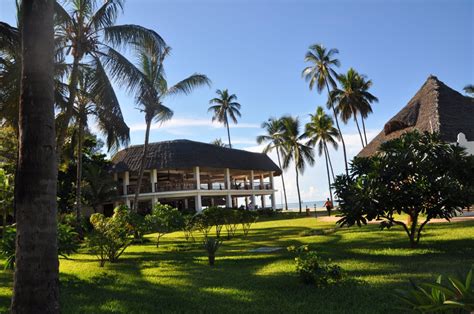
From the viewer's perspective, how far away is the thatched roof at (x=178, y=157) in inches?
1278

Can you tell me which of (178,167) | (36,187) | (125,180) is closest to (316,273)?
(36,187)

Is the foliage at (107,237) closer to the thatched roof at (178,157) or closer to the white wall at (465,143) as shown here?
the white wall at (465,143)

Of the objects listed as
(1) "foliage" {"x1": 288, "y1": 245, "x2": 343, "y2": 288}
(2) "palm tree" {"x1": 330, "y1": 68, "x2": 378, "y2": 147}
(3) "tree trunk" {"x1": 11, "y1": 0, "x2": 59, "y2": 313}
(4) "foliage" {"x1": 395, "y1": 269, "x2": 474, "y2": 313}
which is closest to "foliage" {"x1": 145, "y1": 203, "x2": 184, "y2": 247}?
(1) "foliage" {"x1": 288, "y1": 245, "x2": 343, "y2": 288}

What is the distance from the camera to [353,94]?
3856cm

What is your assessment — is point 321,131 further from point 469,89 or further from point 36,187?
point 36,187

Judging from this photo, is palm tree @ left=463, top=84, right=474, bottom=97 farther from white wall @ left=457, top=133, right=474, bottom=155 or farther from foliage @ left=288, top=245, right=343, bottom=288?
foliage @ left=288, top=245, right=343, bottom=288

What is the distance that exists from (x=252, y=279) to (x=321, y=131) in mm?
36328

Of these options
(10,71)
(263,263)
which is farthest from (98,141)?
(263,263)

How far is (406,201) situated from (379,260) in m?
1.52

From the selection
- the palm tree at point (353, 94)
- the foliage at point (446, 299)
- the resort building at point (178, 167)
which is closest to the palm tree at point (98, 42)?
the foliage at point (446, 299)

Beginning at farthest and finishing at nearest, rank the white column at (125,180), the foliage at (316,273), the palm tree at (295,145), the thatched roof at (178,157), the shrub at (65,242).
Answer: the palm tree at (295,145), the white column at (125,180), the thatched roof at (178,157), the shrub at (65,242), the foliage at (316,273)

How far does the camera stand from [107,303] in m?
6.38

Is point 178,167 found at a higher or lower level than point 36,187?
higher

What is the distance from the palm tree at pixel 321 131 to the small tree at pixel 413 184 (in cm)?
3277
